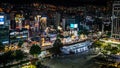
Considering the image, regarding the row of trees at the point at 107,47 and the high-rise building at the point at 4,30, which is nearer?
the row of trees at the point at 107,47

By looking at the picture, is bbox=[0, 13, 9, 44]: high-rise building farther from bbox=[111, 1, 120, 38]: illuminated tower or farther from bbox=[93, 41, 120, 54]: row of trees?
bbox=[111, 1, 120, 38]: illuminated tower

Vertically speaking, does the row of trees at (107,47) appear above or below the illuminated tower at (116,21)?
below

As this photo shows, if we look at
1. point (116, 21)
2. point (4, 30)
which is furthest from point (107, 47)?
point (4, 30)

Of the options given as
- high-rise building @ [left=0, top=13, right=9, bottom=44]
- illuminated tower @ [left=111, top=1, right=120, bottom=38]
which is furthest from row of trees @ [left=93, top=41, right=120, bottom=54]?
high-rise building @ [left=0, top=13, right=9, bottom=44]

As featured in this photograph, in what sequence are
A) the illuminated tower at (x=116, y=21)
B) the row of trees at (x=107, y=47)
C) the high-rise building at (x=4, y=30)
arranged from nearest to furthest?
the row of trees at (x=107, y=47)
the high-rise building at (x=4, y=30)
the illuminated tower at (x=116, y=21)

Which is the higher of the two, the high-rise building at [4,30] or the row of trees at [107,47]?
the high-rise building at [4,30]

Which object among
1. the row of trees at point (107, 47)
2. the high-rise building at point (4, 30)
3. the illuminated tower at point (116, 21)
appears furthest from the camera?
the illuminated tower at point (116, 21)

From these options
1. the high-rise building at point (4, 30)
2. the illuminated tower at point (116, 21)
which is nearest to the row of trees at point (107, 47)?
the illuminated tower at point (116, 21)

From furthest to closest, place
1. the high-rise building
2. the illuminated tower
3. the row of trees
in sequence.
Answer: the illuminated tower → the high-rise building → the row of trees

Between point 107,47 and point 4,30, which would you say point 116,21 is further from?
point 4,30

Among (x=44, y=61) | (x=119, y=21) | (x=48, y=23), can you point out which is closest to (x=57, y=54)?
(x=44, y=61)

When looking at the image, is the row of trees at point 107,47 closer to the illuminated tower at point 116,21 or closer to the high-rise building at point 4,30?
the illuminated tower at point 116,21
